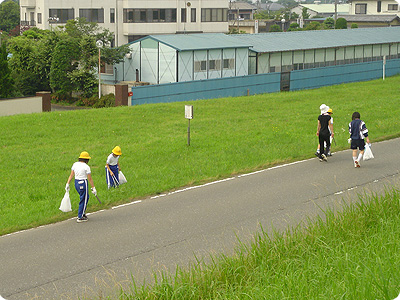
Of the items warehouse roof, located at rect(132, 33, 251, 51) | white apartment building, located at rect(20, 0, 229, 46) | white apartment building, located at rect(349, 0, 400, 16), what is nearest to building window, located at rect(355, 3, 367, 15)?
white apartment building, located at rect(349, 0, 400, 16)

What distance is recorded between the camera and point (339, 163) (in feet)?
62.8

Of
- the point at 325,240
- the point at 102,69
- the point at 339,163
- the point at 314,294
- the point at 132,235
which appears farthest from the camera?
the point at 102,69

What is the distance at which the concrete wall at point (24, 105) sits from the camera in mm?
31900

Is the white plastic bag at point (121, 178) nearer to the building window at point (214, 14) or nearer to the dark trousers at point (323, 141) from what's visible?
the dark trousers at point (323, 141)

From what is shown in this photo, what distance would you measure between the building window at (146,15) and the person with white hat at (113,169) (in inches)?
2213

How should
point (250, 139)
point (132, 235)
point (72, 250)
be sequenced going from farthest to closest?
1. point (250, 139)
2. point (132, 235)
3. point (72, 250)

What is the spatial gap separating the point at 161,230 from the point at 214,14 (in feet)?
218

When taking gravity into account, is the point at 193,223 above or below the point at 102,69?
below

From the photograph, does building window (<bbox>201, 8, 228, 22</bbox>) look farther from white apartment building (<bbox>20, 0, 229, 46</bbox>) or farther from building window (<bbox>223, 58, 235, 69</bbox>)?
building window (<bbox>223, 58, 235, 69</bbox>)

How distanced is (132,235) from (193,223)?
1413mm

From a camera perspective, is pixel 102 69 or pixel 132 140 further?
pixel 102 69

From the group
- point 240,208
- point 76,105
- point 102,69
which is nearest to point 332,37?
point 102,69

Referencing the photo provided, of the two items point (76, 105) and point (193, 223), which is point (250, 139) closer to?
point (193, 223)

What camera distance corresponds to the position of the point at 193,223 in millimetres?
13516
